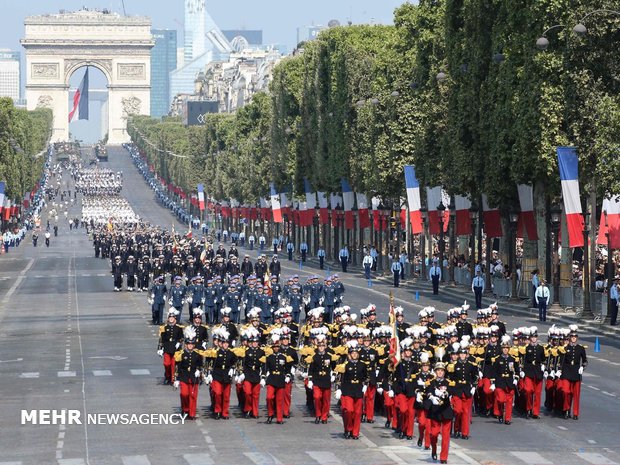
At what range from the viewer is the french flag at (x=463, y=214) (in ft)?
290

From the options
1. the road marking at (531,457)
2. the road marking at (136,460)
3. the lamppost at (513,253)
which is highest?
the lamppost at (513,253)

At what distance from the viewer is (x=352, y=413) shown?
35031 millimetres

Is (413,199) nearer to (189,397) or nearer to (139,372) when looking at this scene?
(139,372)

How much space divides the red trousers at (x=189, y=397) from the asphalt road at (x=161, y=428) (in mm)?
392

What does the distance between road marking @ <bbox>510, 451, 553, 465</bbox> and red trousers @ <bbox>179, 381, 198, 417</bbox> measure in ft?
24.4

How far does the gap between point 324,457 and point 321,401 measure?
5088mm

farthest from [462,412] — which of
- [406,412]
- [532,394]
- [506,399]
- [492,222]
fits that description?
[492,222]

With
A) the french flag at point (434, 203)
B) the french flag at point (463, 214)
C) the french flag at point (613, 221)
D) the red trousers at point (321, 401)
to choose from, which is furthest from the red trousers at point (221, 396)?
the french flag at point (434, 203)

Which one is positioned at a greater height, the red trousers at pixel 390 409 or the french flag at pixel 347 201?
the french flag at pixel 347 201

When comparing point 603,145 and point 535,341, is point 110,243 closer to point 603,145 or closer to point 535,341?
point 603,145

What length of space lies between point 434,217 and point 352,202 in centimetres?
2669

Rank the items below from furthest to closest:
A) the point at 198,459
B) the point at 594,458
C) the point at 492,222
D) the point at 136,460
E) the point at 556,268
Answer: the point at 492,222
the point at 556,268
the point at 594,458
the point at 198,459
the point at 136,460

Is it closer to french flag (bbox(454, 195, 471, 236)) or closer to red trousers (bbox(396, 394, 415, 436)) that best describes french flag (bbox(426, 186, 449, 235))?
french flag (bbox(454, 195, 471, 236))

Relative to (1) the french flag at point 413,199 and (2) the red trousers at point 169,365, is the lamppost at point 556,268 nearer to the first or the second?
(1) the french flag at point 413,199
